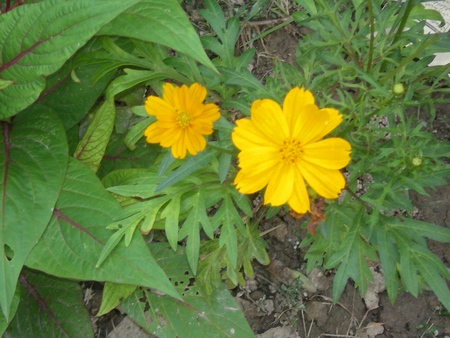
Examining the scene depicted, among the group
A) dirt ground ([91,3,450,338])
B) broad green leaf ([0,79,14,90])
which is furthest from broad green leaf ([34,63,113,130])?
dirt ground ([91,3,450,338])

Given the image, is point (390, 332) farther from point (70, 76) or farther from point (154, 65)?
point (70, 76)

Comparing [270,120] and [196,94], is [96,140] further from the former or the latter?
[270,120]

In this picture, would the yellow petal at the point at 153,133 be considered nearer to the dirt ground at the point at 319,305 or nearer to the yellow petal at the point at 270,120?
the yellow petal at the point at 270,120

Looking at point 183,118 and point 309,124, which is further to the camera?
Answer: point 183,118

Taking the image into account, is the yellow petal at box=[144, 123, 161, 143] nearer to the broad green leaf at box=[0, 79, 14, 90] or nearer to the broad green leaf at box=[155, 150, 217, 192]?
the broad green leaf at box=[155, 150, 217, 192]

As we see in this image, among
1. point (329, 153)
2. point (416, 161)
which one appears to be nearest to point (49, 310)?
point (329, 153)

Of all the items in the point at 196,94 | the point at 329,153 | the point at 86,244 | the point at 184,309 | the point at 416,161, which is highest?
the point at 196,94
